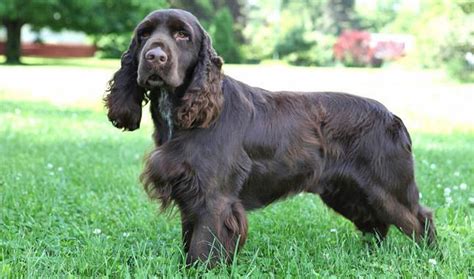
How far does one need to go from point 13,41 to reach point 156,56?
105 feet

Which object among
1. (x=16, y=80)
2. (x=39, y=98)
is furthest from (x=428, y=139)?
(x=16, y=80)

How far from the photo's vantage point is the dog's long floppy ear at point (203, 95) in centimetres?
343

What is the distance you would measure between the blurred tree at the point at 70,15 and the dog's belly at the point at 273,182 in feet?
97.4

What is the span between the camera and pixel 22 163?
21.1 feet

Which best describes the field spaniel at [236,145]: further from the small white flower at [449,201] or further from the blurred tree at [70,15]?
the blurred tree at [70,15]

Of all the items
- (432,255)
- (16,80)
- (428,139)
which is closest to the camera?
(432,255)

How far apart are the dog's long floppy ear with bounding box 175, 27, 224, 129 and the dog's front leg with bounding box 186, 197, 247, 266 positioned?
1.57 ft

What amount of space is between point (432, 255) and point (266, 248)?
1052 mm

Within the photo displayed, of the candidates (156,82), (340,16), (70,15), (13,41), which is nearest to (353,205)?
(156,82)

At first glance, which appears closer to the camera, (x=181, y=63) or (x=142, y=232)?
(x=181, y=63)

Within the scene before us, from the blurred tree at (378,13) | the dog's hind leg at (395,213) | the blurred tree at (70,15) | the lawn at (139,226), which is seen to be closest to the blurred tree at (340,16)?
the blurred tree at (378,13)

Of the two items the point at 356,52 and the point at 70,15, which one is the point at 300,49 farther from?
the point at 70,15

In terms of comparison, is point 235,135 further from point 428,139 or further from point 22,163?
point 428,139

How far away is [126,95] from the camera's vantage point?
375 cm
